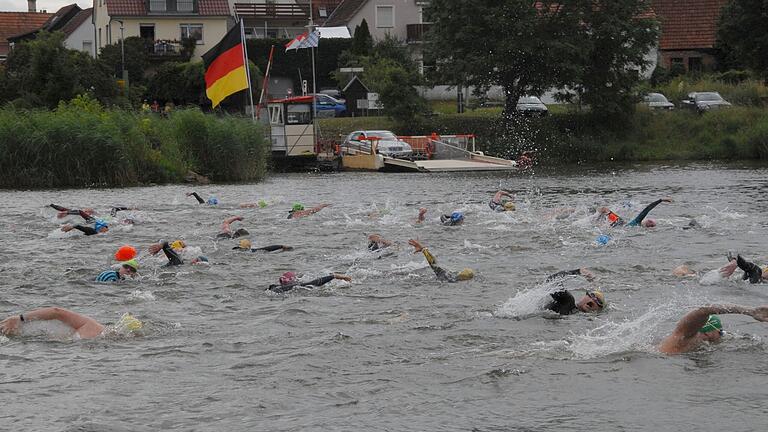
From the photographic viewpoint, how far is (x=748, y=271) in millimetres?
13703

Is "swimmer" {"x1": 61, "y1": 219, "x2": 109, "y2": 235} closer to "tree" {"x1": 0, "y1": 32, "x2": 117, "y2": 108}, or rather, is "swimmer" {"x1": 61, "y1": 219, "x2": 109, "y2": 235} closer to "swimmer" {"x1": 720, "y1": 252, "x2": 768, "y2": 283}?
"swimmer" {"x1": 720, "y1": 252, "x2": 768, "y2": 283}

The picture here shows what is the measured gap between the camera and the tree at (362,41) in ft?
215

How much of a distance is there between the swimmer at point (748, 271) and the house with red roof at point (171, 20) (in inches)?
2241

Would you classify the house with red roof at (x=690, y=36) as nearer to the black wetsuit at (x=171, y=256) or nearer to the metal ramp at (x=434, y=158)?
the metal ramp at (x=434, y=158)

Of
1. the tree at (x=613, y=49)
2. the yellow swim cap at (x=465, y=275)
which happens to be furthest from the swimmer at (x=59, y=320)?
the tree at (x=613, y=49)

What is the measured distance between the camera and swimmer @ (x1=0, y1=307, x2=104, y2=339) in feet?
38.0

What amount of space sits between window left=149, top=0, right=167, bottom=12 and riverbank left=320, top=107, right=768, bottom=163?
19.4m

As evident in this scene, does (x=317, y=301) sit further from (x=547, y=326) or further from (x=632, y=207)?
(x=632, y=207)

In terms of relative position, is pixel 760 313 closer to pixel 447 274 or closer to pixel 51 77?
pixel 447 274

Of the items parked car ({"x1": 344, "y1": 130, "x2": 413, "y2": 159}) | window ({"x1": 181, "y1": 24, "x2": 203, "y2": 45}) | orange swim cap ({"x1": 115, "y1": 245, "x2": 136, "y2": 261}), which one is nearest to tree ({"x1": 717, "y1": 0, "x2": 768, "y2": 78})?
parked car ({"x1": 344, "y1": 130, "x2": 413, "y2": 159})

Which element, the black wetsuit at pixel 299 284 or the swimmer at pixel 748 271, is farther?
the black wetsuit at pixel 299 284

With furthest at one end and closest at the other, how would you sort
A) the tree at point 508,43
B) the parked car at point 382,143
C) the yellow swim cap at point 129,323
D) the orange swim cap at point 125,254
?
the tree at point 508,43 → the parked car at point 382,143 → the orange swim cap at point 125,254 → the yellow swim cap at point 129,323

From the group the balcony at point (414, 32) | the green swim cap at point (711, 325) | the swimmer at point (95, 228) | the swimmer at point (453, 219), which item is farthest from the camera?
the balcony at point (414, 32)

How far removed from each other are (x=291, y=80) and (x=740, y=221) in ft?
159
